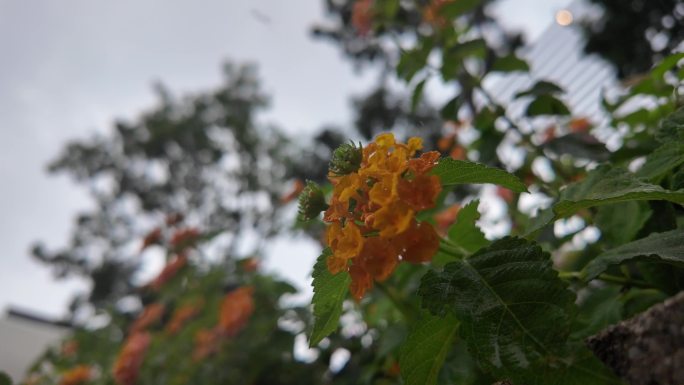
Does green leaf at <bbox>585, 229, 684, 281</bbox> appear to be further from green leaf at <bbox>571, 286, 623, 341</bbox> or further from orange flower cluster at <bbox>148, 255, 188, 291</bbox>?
orange flower cluster at <bbox>148, 255, 188, 291</bbox>

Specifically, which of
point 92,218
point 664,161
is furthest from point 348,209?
point 92,218

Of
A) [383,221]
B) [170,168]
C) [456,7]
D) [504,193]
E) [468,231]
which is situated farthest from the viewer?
[170,168]

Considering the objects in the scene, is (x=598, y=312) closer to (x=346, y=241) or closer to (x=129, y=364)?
(x=346, y=241)

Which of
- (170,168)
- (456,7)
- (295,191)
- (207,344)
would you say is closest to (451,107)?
(456,7)

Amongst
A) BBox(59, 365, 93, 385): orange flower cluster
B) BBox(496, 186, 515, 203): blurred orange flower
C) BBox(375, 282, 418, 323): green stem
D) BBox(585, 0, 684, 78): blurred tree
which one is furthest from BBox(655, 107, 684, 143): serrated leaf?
BBox(59, 365, 93, 385): orange flower cluster

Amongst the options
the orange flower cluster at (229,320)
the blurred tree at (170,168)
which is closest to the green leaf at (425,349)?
the orange flower cluster at (229,320)

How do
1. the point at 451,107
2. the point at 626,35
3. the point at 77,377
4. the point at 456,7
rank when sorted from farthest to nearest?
the point at 626,35
the point at 77,377
the point at 456,7
the point at 451,107

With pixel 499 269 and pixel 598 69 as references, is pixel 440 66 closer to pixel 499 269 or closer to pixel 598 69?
pixel 598 69
